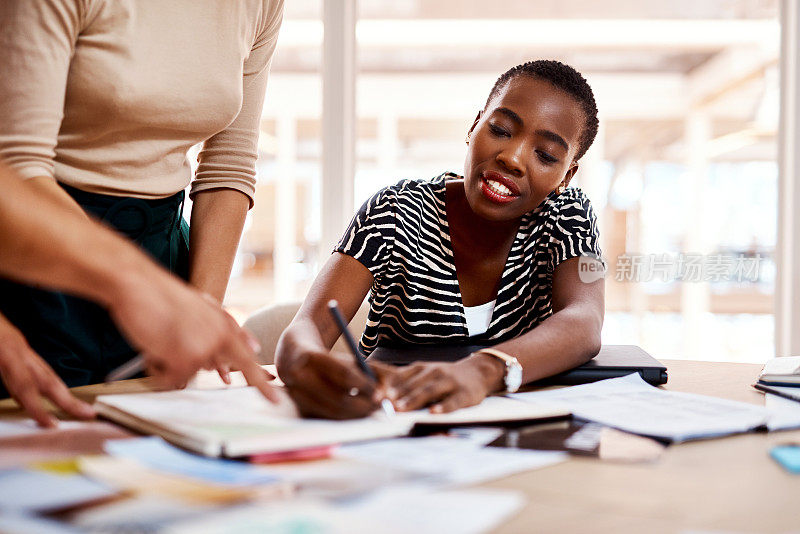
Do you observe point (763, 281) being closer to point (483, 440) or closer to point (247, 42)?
point (247, 42)

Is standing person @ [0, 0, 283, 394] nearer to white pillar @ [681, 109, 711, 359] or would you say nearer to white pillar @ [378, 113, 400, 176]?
white pillar @ [378, 113, 400, 176]

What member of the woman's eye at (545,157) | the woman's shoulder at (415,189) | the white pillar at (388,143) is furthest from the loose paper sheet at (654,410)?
the white pillar at (388,143)

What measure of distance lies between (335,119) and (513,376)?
175 cm

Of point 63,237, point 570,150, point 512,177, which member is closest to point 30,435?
point 63,237

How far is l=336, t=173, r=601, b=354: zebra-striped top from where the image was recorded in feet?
5.02

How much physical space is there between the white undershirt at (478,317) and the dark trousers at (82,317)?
61cm

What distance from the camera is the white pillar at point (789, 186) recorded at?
2.58 metres

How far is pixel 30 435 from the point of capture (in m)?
0.77

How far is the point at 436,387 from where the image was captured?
0.92 metres

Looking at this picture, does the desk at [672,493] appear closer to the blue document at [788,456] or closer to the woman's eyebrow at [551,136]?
the blue document at [788,456]

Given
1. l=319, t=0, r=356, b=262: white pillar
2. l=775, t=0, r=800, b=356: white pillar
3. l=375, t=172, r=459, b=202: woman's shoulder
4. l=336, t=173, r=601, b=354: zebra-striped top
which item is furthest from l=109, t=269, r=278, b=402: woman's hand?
l=775, t=0, r=800, b=356: white pillar

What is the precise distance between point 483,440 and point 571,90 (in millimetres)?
973

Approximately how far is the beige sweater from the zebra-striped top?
30cm

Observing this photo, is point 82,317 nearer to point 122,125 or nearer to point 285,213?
point 122,125
